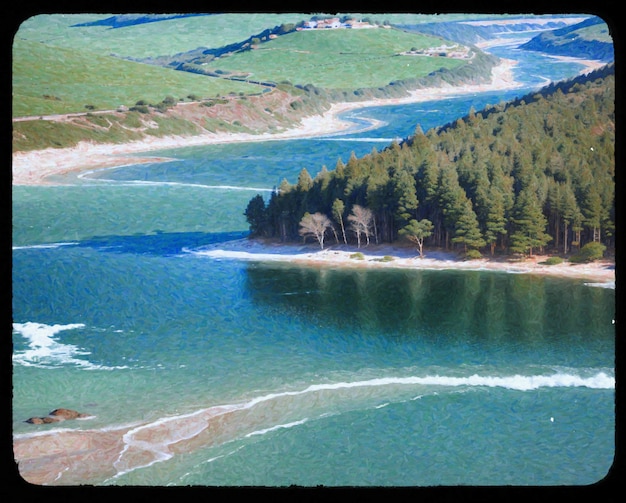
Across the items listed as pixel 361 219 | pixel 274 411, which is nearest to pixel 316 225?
pixel 361 219

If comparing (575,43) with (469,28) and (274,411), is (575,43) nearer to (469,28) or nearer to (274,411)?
(469,28)

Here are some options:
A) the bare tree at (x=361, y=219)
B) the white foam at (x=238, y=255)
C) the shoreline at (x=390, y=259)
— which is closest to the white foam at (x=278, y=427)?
the shoreline at (x=390, y=259)

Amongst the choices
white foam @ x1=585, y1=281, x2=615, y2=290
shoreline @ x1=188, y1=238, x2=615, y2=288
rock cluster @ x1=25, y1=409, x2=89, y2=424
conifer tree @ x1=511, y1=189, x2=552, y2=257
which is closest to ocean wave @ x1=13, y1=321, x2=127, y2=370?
rock cluster @ x1=25, y1=409, x2=89, y2=424

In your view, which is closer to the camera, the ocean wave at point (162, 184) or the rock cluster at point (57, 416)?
the rock cluster at point (57, 416)

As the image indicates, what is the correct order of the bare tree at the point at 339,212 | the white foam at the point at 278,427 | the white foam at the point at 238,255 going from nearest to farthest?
the white foam at the point at 278,427, the white foam at the point at 238,255, the bare tree at the point at 339,212

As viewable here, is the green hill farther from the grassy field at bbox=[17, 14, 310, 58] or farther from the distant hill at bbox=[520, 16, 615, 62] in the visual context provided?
the distant hill at bbox=[520, 16, 615, 62]

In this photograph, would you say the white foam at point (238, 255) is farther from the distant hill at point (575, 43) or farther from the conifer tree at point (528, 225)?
the distant hill at point (575, 43)
